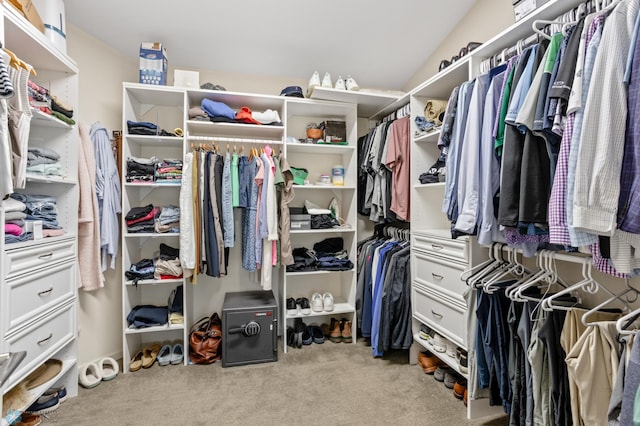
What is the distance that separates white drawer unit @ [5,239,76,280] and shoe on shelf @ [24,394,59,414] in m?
0.81

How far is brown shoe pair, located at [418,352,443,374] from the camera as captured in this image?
7.10ft

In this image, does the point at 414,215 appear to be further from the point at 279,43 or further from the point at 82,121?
the point at 82,121

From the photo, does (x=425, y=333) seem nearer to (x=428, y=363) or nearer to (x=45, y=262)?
(x=428, y=363)

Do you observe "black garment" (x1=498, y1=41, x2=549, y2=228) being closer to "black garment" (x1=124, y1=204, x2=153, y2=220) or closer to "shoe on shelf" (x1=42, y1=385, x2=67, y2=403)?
"black garment" (x1=124, y1=204, x2=153, y2=220)

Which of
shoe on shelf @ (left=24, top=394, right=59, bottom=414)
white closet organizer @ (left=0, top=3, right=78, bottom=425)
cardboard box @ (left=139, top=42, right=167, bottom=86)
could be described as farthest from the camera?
cardboard box @ (left=139, top=42, right=167, bottom=86)

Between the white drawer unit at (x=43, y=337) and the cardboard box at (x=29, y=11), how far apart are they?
5.09 feet

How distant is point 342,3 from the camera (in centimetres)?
212

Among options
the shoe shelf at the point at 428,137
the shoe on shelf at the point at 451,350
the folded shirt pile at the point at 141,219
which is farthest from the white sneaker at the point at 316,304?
the shoe shelf at the point at 428,137

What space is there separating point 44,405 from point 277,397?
4.37ft

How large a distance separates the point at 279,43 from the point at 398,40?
3.22ft

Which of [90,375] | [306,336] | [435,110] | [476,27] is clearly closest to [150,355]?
[90,375]

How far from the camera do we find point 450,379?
2000 millimetres

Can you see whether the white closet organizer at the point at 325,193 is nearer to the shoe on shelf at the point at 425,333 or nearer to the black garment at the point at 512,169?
the shoe on shelf at the point at 425,333

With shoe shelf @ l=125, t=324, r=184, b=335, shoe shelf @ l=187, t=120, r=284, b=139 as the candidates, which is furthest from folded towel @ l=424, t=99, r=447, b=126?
shoe shelf @ l=125, t=324, r=184, b=335
